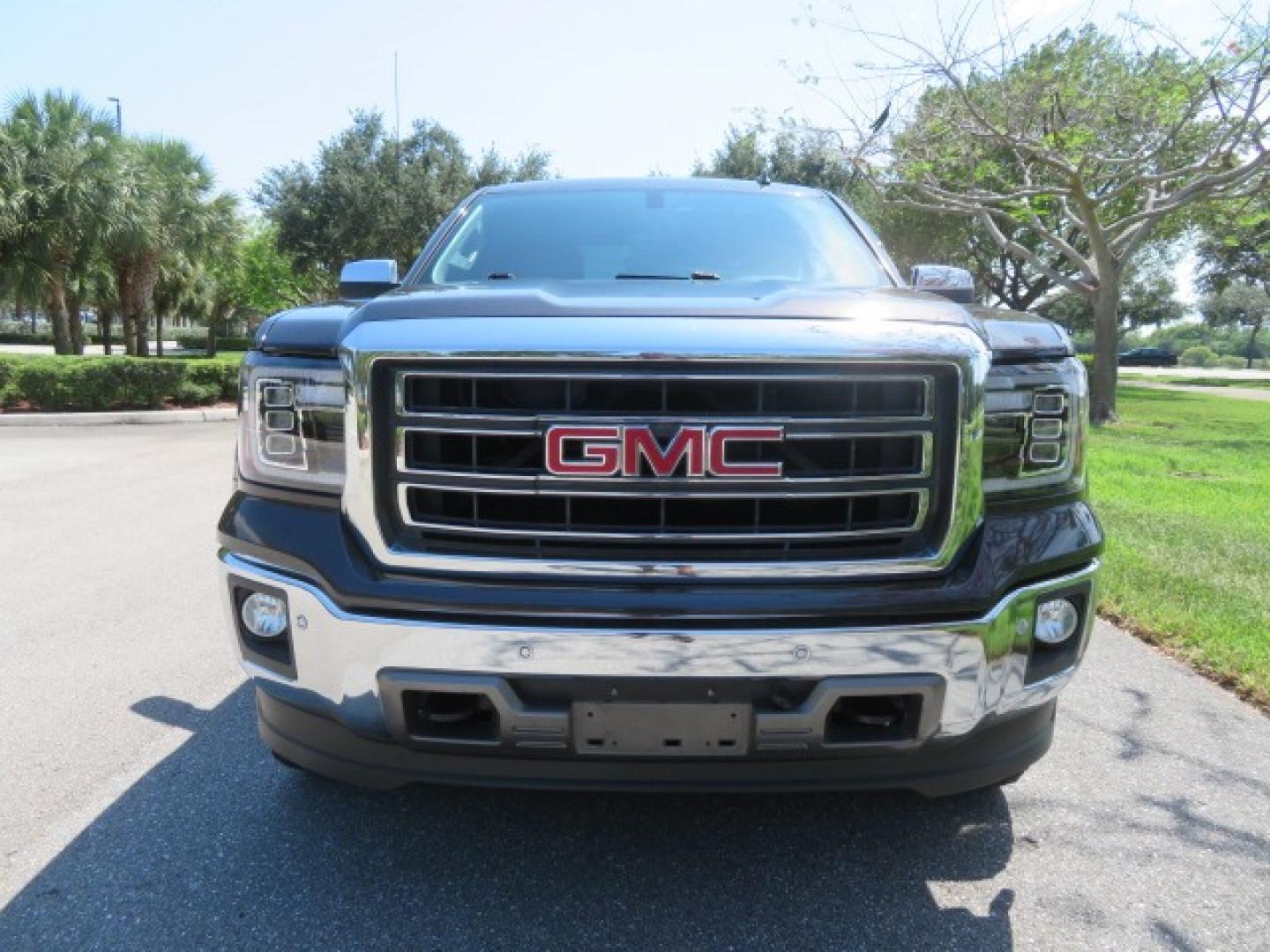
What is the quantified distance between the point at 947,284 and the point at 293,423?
2.20 metres

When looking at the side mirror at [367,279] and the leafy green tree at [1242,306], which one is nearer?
the side mirror at [367,279]

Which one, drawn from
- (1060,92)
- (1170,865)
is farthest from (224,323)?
(1170,865)

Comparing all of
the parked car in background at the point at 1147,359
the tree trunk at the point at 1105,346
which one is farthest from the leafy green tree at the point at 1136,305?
the tree trunk at the point at 1105,346

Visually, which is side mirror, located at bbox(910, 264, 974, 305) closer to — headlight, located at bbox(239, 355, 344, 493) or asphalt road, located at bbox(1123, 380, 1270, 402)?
headlight, located at bbox(239, 355, 344, 493)

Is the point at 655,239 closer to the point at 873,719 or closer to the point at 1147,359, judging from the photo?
the point at 873,719

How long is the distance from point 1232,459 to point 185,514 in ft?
38.6

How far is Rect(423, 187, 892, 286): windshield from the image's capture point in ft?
11.1

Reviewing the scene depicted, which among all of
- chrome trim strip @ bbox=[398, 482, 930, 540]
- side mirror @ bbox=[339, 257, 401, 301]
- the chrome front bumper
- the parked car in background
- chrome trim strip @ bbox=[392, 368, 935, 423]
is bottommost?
the parked car in background

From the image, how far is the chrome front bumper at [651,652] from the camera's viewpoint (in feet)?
6.82

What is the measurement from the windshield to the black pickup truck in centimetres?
104

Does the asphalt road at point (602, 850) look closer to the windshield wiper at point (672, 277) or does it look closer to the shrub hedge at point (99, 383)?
the windshield wiper at point (672, 277)

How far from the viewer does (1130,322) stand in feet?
219

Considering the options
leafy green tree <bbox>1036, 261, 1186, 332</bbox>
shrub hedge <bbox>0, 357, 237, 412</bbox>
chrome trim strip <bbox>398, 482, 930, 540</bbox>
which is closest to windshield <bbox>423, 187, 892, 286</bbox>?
chrome trim strip <bbox>398, 482, 930, 540</bbox>

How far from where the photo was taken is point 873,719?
2186 mm
